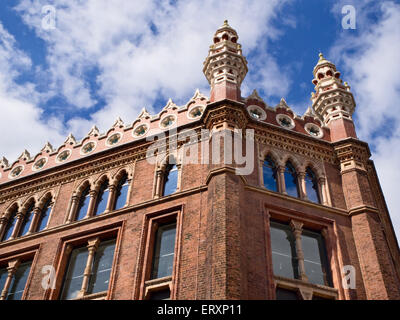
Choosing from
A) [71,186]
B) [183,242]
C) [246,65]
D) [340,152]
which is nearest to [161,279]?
[183,242]

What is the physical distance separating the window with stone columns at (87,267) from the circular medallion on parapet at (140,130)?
4.28 metres

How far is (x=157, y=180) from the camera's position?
55.0 ft

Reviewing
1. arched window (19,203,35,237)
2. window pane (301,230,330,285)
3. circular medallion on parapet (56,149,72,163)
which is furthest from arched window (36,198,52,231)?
window pane (301,230,330,285)

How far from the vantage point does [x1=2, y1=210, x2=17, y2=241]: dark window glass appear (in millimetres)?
18547

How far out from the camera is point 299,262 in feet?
47.1

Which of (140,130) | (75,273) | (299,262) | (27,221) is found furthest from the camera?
(140,130)

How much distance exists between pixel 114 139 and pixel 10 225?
4.74 m

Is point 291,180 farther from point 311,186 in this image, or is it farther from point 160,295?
point 160,295

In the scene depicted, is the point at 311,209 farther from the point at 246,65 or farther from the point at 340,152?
the point at 246,65

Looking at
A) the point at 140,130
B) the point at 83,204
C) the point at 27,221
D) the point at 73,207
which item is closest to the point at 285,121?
the point at 140,130

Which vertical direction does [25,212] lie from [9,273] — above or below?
above

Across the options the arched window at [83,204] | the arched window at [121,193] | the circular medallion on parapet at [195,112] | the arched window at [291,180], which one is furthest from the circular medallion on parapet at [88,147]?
the arched window at [291,180]

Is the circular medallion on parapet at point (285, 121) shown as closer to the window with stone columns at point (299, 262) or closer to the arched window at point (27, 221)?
the window with stone columns at point (299, 262)
